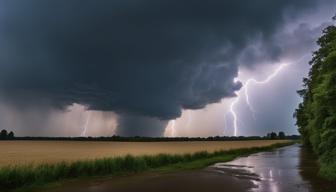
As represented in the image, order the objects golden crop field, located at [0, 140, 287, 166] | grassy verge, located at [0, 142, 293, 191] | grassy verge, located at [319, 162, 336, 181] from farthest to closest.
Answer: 1. golden crop field, located at [0, 140, 287, 166]
2. grassy verge, located at [319, 162, 336, 181]
3. grassy verge, located at [0, 142, 293, 191]

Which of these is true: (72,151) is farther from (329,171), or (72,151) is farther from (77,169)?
(329,171)

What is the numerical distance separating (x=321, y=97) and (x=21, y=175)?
21045mm

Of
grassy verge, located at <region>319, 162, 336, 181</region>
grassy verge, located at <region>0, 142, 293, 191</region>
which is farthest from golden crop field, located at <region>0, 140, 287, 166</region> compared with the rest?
grassy verge, located at <region>319, 162, 336, 181</region>

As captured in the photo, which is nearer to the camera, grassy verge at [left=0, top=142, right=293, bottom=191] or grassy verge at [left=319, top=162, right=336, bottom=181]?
grassy verge at [left=0, top=142, right=293, bottom=191]

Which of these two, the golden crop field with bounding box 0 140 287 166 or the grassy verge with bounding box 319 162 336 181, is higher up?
the golden crop field with bounding box 0 140 287 166

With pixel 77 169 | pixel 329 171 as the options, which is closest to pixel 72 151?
pixel 77 169

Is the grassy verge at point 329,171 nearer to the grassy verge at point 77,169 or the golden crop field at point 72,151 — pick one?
the grassy verge at point 77,169

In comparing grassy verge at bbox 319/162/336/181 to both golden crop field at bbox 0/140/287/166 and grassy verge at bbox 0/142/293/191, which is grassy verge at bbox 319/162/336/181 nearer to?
grassy verge at bbox 0/142/293/191

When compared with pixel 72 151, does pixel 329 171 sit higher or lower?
lower

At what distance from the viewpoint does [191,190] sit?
24.3m

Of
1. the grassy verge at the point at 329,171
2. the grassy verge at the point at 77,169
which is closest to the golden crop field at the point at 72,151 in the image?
the grassy verge at the point at 77,169

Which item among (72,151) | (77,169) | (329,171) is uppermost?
(72,151)

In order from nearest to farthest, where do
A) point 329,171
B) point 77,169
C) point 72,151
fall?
1. point 329,171
2. point 77,169
3. point 72,151

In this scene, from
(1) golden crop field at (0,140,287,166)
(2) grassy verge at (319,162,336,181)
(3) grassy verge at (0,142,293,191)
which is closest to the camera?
(3) grassy verge at (0,142,293,191)
